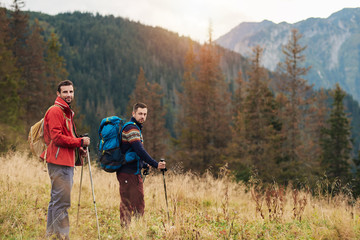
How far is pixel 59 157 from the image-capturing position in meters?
3.76

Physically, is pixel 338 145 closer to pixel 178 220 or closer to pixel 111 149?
pixel 178 220

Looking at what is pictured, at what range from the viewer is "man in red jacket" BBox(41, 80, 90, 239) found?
3736mm

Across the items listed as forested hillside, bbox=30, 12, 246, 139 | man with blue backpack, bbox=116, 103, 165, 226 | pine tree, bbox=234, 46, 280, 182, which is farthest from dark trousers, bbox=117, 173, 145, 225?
forested hillside, bbox=30, 12, 246, 139

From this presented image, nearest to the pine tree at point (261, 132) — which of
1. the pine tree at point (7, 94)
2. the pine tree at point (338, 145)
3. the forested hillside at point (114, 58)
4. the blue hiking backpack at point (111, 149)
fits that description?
the pine tree at point (338, 145)

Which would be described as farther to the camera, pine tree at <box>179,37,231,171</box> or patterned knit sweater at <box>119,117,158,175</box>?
pine tree at <box>179,37,231,171</box>

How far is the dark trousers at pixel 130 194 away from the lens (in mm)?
4324

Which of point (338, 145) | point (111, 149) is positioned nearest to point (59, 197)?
point (111, 149)

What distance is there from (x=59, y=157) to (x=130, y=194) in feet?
3.98

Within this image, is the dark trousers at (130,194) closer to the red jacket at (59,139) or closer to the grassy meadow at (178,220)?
the grassy meadow at (178,220)

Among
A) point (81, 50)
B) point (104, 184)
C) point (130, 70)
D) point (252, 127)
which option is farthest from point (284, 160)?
point (81, 50)

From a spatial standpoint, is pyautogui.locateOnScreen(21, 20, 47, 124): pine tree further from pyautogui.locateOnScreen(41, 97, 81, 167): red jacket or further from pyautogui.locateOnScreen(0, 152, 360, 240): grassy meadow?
pyautogui.locateOnScreen(41, 97, 81, 167): red jacket

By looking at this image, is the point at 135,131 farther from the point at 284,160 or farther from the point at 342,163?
the point at 342,163

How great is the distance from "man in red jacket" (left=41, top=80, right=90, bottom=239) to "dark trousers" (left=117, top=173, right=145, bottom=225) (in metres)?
0.82

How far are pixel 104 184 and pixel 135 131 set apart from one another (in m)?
4.67
